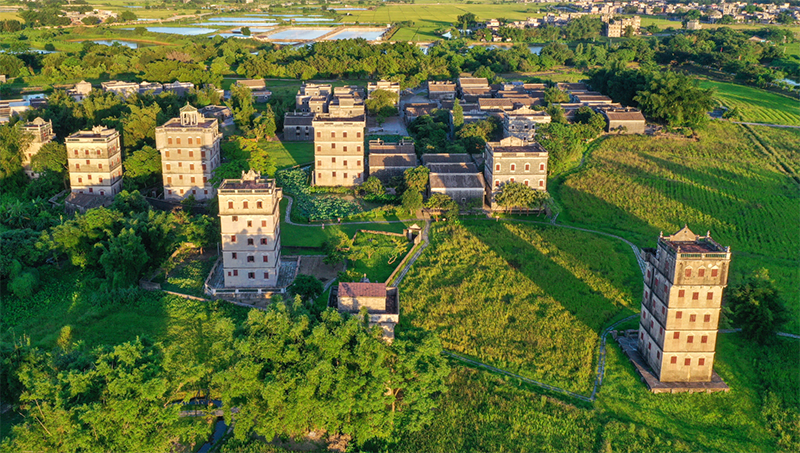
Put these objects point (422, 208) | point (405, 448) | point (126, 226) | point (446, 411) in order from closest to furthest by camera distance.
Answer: point (405, 448), point (446, 411), point (126, 226), point (422, 208)

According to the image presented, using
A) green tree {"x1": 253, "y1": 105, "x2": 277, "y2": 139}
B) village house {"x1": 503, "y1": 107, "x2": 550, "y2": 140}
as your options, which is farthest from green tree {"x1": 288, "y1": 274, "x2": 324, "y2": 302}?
green tree {"x1": 253, "y1": 105, "x2": 277, "y2": 139}

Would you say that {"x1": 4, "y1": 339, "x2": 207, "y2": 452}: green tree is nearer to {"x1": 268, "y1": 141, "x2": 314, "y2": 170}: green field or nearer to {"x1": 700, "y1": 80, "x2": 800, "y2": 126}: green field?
{"x1": 268, "y1": 141, "x2": 314, "y2": 170}: green field

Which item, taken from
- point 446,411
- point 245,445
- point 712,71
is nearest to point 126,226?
point 245,445

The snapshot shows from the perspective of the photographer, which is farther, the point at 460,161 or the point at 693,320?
the point at 460,161

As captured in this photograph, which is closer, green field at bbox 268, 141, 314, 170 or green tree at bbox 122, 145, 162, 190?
green tree at bbox 122, 145, 162, 190

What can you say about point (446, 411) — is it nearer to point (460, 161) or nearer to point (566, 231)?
point (566, 231)

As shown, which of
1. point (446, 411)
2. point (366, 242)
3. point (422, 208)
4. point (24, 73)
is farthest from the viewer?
point (24, 73)

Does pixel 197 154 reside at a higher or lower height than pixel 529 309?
higher

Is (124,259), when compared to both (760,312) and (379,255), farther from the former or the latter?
(760,312)
